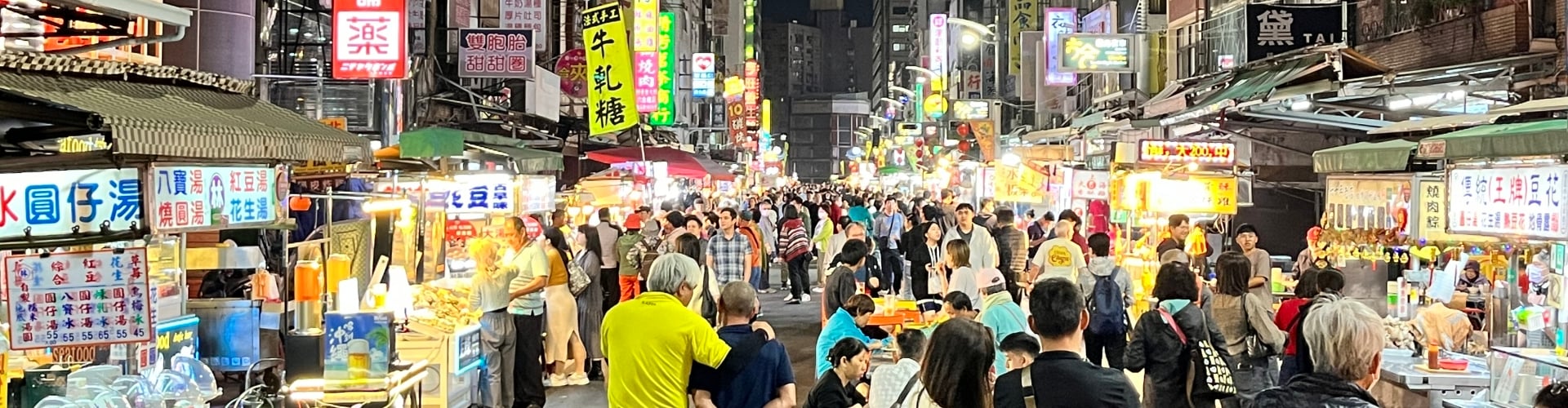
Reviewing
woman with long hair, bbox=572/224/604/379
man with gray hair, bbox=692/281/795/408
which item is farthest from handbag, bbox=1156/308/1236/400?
woman with long hair, bbox=572/224/604/379

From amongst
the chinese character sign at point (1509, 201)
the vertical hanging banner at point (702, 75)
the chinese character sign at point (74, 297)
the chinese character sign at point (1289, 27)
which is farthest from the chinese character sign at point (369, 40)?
the vertical hanging banner at point (702, 75)

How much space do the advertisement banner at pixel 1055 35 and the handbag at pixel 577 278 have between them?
50.1 ft

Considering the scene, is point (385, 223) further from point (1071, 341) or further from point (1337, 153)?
point (1071, 341)

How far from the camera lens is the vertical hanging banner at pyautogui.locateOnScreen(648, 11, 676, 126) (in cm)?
3291

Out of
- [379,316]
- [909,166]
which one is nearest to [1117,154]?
[379,316]

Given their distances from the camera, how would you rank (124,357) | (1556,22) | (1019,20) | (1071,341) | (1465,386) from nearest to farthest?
(1071,341)
(124,357)
(1465,386)
(1556,22)
(1019,20)

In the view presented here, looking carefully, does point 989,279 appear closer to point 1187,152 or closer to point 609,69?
point 1187,152

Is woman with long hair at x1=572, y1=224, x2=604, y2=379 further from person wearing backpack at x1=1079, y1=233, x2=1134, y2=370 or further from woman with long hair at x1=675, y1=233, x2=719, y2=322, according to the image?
person wearing backpack at x1=1079, y1=233, x2=1134, y2=370

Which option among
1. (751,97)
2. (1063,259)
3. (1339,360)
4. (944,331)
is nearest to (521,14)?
(1063,259)

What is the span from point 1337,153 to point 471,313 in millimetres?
7442

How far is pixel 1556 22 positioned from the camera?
44.3 ft

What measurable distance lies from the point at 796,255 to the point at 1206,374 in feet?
50.2

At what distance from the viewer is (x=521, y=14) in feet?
75.9

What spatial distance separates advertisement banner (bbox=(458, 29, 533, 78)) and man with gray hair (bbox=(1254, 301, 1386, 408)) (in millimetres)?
15400
